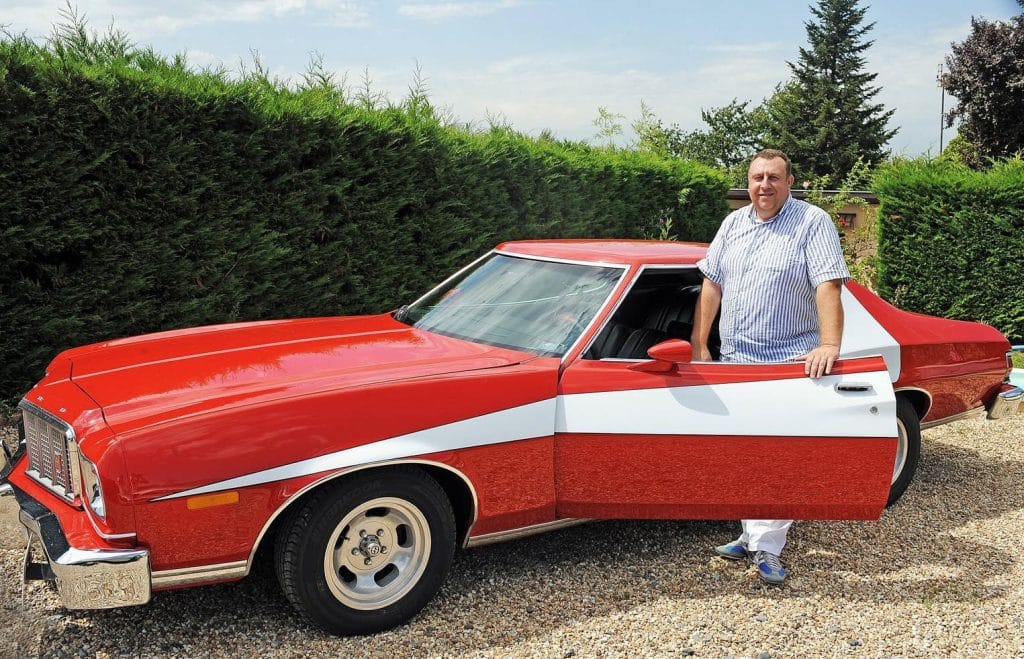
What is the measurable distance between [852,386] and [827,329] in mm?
274

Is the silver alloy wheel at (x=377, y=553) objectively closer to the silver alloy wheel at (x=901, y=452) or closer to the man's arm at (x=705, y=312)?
the man's arm at (x=705, y=312)

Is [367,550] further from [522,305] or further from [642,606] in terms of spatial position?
[522,305]

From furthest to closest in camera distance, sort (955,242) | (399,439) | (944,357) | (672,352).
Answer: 1. (955,242)
2. (944,357)
3. (672,352)
4. (399,439)

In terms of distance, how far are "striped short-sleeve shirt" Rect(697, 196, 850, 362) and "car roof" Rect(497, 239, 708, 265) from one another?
0.98 ft

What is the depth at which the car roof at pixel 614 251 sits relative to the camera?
14.4 feet

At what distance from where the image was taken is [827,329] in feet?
13.2

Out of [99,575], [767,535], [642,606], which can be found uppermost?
[99,575]

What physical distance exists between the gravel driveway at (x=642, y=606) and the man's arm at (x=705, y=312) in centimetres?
105

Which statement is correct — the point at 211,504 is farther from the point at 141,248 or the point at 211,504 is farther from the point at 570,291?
the point at 141,248

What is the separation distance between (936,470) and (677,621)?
3296 mm

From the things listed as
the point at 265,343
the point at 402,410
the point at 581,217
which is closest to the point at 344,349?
the point at 265,343

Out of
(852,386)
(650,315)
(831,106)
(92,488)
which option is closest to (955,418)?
(852,386)

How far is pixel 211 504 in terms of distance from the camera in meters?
3.12

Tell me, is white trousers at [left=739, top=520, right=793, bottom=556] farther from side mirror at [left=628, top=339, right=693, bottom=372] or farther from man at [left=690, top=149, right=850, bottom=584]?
side mirror at [left=628, top=339, right=693, bottom=372]
